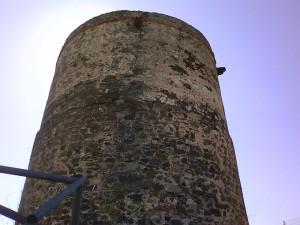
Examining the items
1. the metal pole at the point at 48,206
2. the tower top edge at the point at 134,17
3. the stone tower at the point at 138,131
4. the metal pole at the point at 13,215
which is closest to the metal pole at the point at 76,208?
the metal pole at the point at 48,206

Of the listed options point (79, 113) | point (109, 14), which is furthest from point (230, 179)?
point (109, 14)

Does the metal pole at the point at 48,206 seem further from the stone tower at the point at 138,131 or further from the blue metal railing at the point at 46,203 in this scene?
the stone tower at the point at 138,131

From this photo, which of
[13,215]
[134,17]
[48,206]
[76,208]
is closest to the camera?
[48,206]

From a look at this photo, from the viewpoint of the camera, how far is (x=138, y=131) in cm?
514

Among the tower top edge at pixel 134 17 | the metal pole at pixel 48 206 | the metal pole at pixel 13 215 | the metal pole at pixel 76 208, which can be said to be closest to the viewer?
the metal pole at pixel 48 206

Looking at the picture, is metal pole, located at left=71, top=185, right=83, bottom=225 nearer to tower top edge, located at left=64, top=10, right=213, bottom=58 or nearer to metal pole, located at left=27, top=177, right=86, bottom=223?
metal pole, located at left=27, top=177, right=86, bottom=223

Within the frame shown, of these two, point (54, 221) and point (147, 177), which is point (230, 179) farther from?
point (54, 221)

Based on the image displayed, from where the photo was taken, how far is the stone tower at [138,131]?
459 cm

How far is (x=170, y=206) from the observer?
454 centimetres

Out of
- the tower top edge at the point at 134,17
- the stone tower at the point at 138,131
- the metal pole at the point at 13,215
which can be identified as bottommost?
A: the metal pole at the point at 13,215

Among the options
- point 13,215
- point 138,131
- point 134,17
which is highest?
point 134,17

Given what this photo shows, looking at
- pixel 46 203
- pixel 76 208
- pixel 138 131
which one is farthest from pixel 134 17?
pixel 46 203

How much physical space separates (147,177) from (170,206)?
22.4 inches

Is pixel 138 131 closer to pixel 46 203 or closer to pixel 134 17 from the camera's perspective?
pixel 46 203
